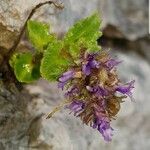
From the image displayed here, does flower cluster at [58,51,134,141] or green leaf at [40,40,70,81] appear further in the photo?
green leaf at [40,40,70,81]

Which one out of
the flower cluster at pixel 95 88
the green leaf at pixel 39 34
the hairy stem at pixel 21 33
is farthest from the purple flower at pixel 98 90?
the hairy stem at pixel 21 33

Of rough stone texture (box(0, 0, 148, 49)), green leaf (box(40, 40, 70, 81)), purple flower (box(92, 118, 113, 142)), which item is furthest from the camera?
rough stone texture (box(0, 0, 148, 49))

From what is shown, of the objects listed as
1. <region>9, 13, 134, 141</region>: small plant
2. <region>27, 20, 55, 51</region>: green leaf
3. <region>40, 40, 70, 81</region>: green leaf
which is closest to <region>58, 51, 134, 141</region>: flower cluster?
<region>9, 13, 134, 141</region>: small plant

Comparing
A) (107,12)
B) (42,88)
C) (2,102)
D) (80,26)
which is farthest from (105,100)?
(107,12)

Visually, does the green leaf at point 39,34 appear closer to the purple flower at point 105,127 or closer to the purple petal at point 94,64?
the purple petal at point 94,64

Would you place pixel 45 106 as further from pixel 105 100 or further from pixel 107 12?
pixel 107 12

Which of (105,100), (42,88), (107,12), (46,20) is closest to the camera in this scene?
(105,100)

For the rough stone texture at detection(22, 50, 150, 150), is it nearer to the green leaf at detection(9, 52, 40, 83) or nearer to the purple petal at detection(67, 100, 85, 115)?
the green leaf at detection(9, 52, 40, 83)
